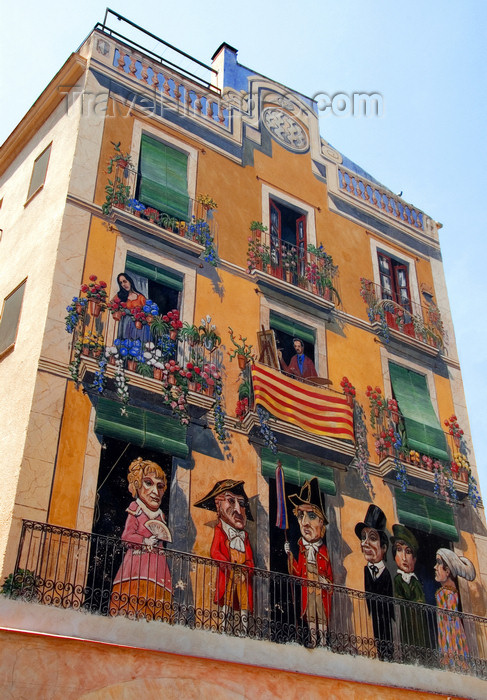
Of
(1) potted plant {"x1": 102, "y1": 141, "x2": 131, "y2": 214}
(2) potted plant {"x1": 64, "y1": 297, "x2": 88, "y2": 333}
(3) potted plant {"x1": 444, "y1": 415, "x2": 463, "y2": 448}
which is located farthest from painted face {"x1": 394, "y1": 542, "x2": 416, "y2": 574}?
(1) potted plant {"x1": 102, "y1": 141, "x2": 131, "y2": 214}

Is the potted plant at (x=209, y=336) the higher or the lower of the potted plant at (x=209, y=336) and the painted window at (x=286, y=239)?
the lower

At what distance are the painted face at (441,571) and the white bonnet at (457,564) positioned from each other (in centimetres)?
8

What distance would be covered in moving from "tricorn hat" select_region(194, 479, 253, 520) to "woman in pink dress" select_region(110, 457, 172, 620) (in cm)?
79

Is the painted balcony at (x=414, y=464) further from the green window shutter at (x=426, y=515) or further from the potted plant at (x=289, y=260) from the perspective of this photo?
the potted plant at (x=289, y=260)

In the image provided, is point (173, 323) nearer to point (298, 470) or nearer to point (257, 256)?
point (257, 256)

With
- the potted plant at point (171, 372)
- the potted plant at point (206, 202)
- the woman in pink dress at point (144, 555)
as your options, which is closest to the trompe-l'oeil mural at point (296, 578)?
the woman in pink dress at point (144, 555)

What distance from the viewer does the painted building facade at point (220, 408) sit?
12.6 metres

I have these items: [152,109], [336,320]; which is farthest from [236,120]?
[336,320]

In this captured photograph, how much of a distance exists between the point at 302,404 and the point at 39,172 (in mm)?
7690

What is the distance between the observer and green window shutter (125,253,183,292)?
52.5 feet

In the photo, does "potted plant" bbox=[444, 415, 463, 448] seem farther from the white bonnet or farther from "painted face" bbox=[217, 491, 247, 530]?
"painted face" bbox=[217, 491, 247, 530]

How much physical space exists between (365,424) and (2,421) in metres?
7.62

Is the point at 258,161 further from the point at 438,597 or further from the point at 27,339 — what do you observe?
the point at 438,597

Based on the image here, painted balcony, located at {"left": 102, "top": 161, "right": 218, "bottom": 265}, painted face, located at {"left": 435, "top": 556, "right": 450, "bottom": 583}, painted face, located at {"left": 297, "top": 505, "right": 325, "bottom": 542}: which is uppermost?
painted balcony, located at {"left": 102, "top": 161, "right": 218, "bottom": 265}
